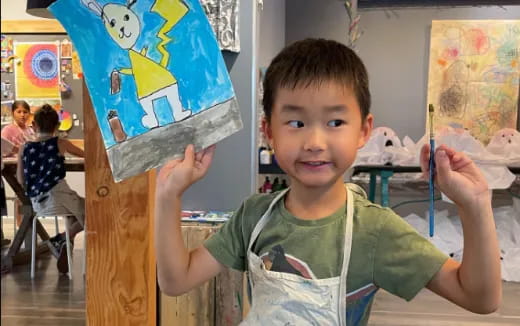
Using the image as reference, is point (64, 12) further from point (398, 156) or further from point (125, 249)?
point (398, 156)

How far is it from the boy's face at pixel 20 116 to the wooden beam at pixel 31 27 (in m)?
0.31

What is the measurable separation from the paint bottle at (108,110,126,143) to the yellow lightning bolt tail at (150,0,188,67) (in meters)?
0.12

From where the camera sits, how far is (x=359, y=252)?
823mm

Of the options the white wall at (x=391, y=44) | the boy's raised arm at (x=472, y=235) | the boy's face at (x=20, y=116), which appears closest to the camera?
the boy's raised arm at (x=472, y=235)

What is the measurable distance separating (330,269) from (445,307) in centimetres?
212

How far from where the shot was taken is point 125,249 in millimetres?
1458

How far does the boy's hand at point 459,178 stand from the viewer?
2.40ft

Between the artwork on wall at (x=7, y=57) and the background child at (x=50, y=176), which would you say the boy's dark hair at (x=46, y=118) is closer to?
the background child at (x=50, y=176)

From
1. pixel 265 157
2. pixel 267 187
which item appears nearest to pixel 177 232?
pixel 265 157

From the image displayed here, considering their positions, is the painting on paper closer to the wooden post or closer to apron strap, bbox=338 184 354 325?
apron strap, bbox=338 184 354 325

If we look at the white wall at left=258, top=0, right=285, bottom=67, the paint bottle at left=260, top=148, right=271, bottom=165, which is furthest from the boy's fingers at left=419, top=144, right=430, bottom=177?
the white wall at left=258, top=0, right=285, bottom=67

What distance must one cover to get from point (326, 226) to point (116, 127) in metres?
0.40

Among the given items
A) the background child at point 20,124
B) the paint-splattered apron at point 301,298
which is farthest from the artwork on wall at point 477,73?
the paint-splattered apron at point 301,298

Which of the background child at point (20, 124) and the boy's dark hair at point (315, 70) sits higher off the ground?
the boy's dark hair at point (315, 70)
